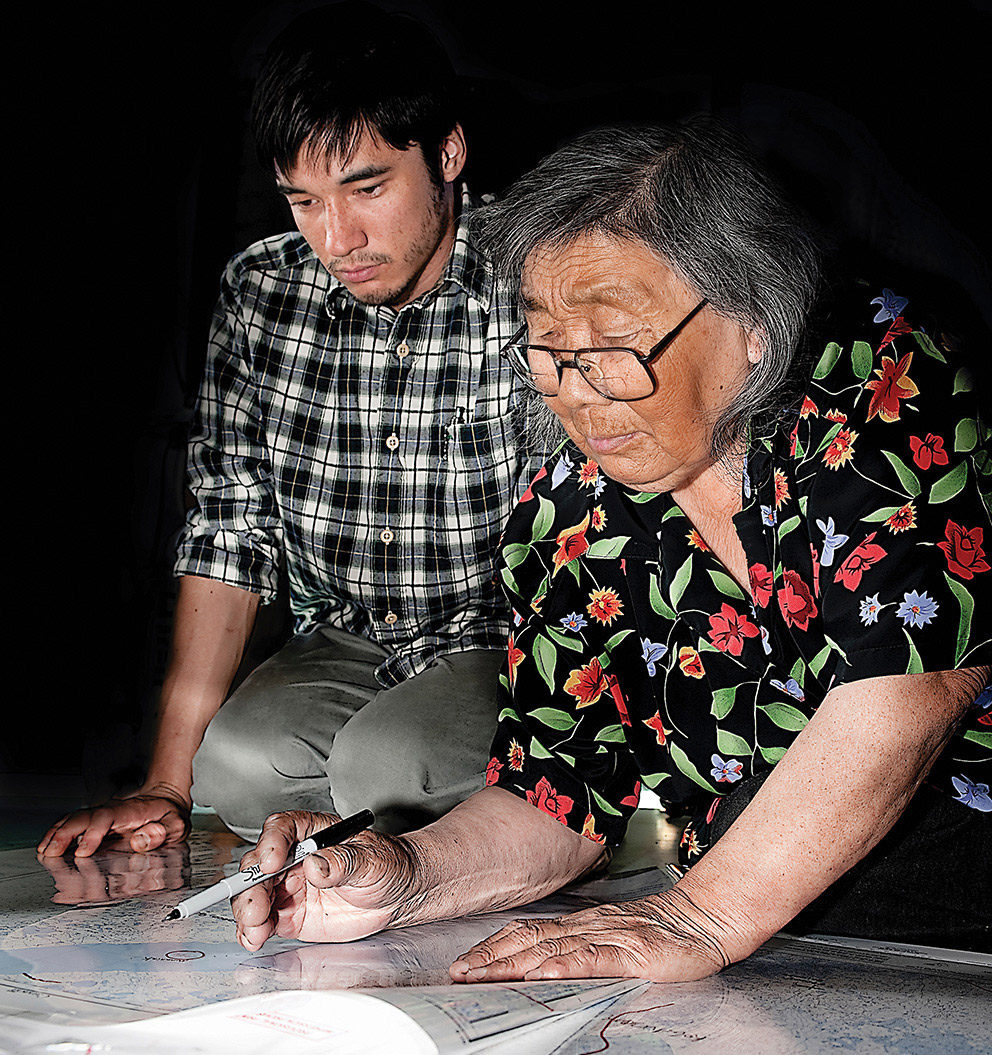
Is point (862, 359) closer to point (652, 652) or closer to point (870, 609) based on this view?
point (870, 609)

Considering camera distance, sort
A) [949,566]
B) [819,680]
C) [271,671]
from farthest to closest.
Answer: [271,671], [819,680], [949,566]

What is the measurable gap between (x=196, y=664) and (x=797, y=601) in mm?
956

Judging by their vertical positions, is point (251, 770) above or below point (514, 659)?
below

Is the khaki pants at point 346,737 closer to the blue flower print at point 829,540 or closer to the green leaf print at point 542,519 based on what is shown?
the green leaf print at point 542,519

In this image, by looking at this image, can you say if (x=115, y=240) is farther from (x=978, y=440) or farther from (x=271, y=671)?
(x=978, y=440)

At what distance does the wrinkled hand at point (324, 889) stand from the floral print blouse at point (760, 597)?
0.20 meters

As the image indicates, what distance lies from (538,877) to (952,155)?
1.26 meters

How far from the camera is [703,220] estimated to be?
958 millimetres

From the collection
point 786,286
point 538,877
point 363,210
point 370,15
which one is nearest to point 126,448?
point 363,210

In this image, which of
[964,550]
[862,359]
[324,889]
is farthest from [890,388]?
[324,889]

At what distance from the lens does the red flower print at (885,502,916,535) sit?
89 centimetres

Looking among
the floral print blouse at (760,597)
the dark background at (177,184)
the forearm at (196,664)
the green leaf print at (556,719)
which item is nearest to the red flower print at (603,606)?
the floral print blouse at (760,597)

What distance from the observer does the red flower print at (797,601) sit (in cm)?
97

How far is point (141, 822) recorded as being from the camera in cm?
149
